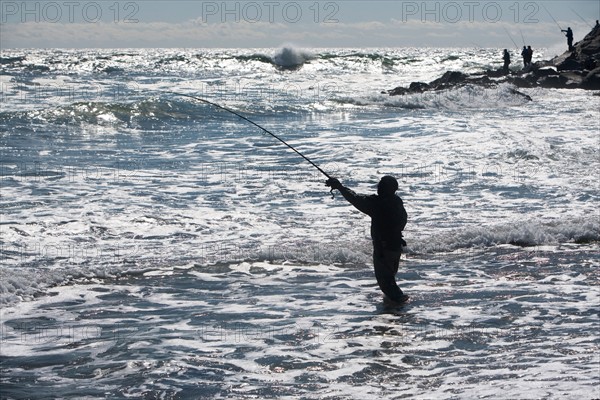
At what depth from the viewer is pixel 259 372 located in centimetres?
636

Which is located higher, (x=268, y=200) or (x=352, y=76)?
(x=352, y=76)

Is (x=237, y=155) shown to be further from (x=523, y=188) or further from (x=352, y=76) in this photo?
(x=352, y=76)

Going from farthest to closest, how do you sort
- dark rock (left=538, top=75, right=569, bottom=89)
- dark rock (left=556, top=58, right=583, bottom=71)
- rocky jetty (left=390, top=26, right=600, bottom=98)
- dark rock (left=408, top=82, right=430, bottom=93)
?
1. dark rock (left=556, top=58, right=583, bottom=71)
2. dark rock (left=408, top=82, right=430, bottom=93)
3. dark rock (left=538, top=75, right=569, bottom=89)
4. rocky jetty (left=390, top=26, right=600, bottom=98)

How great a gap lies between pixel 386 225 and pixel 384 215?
0.33 ft

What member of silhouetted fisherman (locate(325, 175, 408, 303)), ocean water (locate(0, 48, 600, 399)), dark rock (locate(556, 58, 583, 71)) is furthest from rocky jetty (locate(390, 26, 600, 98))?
silhouetted fisherman (locate(325, 175, 408, 303))

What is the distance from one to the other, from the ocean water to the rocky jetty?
11.5m

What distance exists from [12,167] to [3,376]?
35.1ft

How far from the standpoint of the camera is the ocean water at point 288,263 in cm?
630

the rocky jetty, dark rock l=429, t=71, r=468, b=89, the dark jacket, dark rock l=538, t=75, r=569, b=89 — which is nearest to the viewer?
the dark jacket

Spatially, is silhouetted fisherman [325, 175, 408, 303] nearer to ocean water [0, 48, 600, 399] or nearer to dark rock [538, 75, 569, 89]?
ocean water [0, 48, 600, 399]

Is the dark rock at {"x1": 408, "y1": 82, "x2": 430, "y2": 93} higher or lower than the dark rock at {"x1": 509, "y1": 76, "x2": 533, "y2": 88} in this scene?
lower

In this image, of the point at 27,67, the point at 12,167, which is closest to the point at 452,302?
the point at 12,167

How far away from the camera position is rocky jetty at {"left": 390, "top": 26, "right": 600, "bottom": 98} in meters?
34.7

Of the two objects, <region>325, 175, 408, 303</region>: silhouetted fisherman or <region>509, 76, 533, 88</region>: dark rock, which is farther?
<region>509, 76, 533, 88</region>: dark rock
